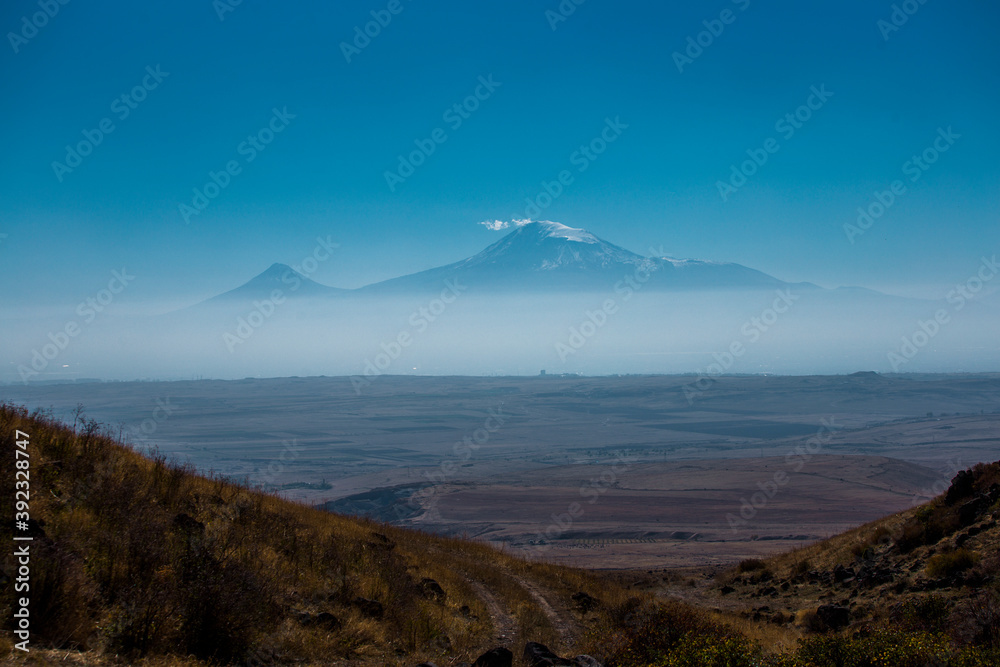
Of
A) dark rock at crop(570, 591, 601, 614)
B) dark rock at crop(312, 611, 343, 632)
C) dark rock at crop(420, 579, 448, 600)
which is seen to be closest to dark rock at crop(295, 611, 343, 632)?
dark rock at crop(312, 611, 343, 632)

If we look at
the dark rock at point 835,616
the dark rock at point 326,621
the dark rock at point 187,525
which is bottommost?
the dark rock at point 835,616

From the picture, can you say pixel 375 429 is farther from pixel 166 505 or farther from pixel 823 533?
pixel 166 505

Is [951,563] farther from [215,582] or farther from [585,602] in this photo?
[215,582]

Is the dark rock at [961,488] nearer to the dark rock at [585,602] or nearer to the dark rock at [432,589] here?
the dark rock at [585,602]

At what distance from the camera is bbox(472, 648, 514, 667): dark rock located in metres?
6.70

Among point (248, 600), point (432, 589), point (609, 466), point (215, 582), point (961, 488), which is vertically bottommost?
point (609, 466)

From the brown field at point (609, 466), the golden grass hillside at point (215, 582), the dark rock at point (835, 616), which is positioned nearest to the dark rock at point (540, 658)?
the golden grass hillside at point (215, 582)

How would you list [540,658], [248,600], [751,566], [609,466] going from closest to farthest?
[248,600] → [540,658] → [751,566] → [609,466]

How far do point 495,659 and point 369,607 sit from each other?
2.36 meters

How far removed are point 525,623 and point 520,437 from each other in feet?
498

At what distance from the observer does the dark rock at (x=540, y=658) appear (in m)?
6.80

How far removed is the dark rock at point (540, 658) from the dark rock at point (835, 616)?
23.4 ft

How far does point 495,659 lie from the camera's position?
6.75 m

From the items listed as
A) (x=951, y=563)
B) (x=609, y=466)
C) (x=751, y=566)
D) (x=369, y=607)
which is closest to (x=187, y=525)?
(x=369, y=607)
